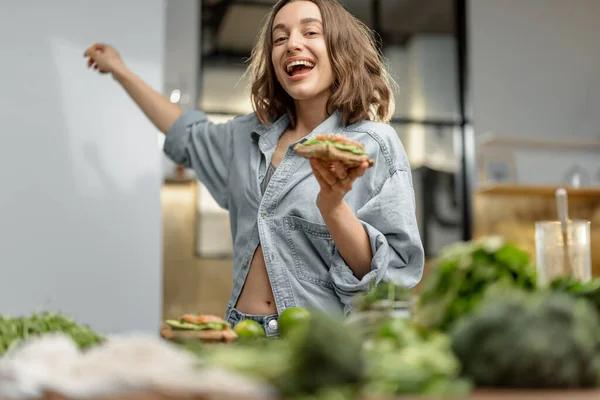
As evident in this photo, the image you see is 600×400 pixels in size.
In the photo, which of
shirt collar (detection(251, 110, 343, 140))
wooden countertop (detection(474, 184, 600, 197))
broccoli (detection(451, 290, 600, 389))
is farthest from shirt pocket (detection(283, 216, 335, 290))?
wooden countertop (detection(474, 184, 600, 197))

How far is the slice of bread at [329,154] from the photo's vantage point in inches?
54.1

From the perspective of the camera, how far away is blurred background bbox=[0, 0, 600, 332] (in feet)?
9.23

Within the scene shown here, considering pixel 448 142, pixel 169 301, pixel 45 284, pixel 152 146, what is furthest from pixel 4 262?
pixel 448 142

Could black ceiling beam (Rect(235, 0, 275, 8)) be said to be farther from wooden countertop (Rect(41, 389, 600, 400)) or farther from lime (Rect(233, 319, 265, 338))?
wooden countertop (Rect(41, 389, 600, 400))

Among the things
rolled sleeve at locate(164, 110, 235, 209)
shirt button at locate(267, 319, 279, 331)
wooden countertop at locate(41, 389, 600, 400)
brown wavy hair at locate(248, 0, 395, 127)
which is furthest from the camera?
rolled sleeve at locate(164, 110, 235, 209)

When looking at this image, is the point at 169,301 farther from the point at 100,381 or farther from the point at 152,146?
the point at 100,381

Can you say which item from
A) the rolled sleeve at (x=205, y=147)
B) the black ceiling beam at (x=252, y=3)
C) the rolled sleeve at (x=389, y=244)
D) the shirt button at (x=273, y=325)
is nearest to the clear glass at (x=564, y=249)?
the rolled sleeve at (x=389, y=244)

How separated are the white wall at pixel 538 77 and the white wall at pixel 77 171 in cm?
285

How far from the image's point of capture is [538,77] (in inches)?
206

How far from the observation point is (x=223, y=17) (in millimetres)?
4801

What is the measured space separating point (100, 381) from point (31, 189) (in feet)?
7.52

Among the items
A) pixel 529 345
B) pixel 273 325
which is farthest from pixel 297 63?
pixel 529 345

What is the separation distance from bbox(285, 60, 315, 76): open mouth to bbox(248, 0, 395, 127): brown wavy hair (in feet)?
0.21

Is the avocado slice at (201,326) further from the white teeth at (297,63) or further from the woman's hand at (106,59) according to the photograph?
the woman's hand at (106,59)
